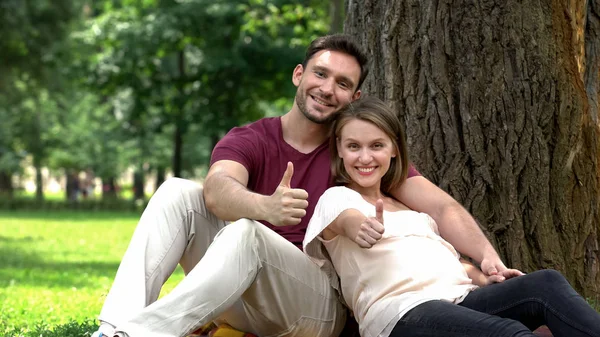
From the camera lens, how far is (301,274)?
425cm

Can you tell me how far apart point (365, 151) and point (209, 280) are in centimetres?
105

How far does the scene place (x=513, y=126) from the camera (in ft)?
17.6

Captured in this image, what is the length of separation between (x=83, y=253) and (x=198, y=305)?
470 inches

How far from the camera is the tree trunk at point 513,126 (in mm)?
5363

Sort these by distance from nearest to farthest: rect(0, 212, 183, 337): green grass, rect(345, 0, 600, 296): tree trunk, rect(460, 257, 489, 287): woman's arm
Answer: rect(460, 257, 489, 287): woman's arm
rect(345, 0, 600, 296): tree trunk
rect(0, 212, 183, 337): green grass

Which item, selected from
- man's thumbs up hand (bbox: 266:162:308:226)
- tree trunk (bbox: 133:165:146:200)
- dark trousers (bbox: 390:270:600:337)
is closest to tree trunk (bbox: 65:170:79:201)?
tree trunk (bbox: 133:165:146:200)

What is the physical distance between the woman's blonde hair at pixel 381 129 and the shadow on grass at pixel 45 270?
6.08 meters

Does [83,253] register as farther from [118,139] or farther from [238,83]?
[118,139]

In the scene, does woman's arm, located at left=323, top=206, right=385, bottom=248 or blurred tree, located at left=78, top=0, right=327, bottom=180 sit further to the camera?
blurred tree, located at left=78, top=0, right=327, bottom=180

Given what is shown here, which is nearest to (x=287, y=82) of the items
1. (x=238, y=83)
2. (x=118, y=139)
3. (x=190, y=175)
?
(x=238, y=83)

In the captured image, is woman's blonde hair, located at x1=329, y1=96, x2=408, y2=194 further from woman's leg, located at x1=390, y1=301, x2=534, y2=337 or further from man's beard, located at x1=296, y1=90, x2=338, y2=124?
woman's leg, located at x1=390, y1=301, x2=534, y2=337

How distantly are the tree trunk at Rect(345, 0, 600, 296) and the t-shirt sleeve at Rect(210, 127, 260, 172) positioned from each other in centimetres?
128

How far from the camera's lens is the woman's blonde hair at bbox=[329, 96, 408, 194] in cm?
442

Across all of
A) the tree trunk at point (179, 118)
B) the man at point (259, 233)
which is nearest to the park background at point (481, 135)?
the man at point (259, 233)
